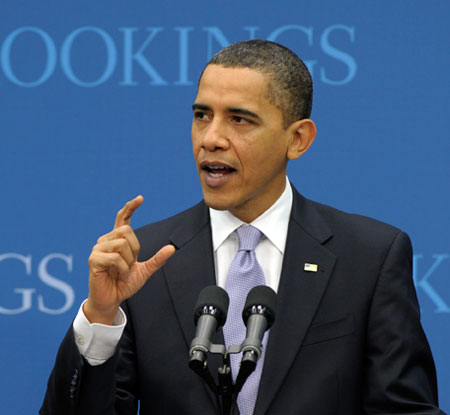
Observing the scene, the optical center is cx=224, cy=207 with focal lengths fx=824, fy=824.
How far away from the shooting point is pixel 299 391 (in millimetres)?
2051

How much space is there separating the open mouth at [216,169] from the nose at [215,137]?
4 centimetres

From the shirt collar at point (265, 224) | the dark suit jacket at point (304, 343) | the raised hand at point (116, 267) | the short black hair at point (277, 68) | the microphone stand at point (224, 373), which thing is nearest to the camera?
the microphone stand at point (224, 373)

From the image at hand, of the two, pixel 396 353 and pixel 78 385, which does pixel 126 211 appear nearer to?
pixel 78 385

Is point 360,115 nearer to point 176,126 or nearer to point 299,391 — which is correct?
point 176,126

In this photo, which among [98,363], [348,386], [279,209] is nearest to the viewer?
[98,363]

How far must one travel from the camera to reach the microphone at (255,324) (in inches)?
58.7

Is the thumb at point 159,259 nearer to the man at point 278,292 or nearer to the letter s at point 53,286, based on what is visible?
the man at point 278,292

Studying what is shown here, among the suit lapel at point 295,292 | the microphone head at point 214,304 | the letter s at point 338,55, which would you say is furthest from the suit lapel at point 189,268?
the letter s at point 338,55

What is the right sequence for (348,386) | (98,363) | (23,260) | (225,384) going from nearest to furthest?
(225,384) < (98,363) < (348,386) < (23,260)

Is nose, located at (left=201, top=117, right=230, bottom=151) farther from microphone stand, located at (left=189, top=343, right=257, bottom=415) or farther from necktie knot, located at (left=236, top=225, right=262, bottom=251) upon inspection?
microphone stand, located at (left=189, top=343, right=257, bottom=415)

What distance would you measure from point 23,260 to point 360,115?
137 cm

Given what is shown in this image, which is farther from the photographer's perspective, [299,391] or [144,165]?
[144,165]

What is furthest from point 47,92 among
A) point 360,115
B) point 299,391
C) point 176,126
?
point 299,391

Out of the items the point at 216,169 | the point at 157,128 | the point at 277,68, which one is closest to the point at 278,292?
the point at 216,169
